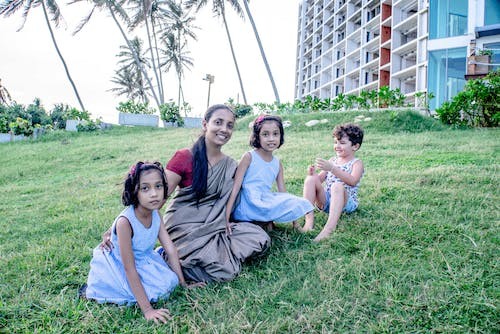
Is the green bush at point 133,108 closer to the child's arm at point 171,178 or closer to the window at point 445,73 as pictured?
the window at point 445,73

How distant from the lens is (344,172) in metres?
3.39

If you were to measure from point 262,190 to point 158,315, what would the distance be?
1.36 m

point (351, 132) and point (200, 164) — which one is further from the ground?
point (351, 132)

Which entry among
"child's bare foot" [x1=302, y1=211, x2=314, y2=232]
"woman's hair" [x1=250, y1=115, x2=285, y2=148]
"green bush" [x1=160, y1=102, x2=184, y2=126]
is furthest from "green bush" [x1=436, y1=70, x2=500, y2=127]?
"green bush" [x1=160, y1=102, x2=184, y2=126]

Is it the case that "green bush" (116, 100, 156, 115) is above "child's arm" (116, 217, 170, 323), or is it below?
above

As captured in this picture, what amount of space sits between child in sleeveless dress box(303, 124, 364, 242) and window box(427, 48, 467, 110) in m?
13.2

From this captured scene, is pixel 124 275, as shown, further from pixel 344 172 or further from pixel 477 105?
pixel 477 105

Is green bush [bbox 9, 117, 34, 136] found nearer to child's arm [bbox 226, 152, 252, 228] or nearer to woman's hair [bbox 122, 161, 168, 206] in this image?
child's arm [bbox 226, 152, 252, 228]

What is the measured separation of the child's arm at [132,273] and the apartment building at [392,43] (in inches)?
561

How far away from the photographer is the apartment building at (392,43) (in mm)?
14977

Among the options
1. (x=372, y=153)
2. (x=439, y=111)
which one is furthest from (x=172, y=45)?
(x=372, y=153)

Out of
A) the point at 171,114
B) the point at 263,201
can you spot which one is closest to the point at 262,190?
the point at 263,201

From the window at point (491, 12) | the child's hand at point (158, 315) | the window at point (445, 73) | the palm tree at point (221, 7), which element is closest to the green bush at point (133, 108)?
the palm tree at point (221, 7)

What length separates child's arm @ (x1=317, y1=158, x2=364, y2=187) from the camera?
10.6 ft
